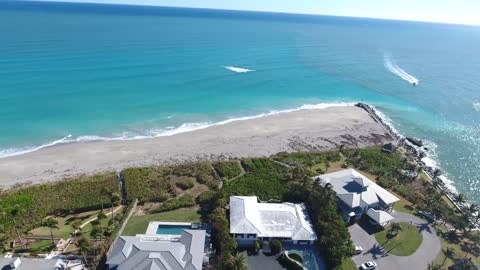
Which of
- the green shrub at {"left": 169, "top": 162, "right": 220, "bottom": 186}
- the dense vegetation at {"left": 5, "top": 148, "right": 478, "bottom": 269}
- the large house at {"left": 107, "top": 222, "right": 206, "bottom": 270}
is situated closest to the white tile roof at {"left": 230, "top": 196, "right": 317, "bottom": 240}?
the dense vegetation at {"left": 5, "top": 148, "right": 478, "bottom": 269}

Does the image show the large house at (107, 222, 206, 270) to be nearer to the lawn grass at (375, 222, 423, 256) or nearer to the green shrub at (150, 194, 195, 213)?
the green shrub at (150, 194, 195, 213)

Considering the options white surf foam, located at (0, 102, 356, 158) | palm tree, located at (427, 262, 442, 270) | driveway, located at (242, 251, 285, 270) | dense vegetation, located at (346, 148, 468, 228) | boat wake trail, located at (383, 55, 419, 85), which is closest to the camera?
palm tree, located at (427, 262, 442, 270)

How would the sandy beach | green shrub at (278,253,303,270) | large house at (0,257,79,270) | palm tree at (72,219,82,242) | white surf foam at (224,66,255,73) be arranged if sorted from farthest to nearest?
white surf foam at (224,66,255,73), the sandy beach, palm tree at (72,219,82,242), green shrub at (278,253,303,270), large house at (0,257,79,270)

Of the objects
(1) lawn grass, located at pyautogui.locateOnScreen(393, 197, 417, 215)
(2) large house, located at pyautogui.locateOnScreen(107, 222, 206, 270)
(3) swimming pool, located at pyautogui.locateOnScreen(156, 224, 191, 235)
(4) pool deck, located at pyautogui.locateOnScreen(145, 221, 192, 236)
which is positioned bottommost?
(3) swimming pool, located at pyautogui.locateOnScreen(156, 224, 191, 235)

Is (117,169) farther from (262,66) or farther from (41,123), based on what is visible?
(262,66)

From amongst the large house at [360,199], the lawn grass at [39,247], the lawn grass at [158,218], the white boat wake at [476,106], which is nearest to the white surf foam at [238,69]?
the large house at [360,199]

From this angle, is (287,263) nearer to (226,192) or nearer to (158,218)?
(226,192)

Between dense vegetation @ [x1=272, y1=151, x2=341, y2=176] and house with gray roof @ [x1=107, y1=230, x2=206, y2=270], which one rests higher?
house with gray roof @ [x1=107, y1=230, x2=206, y2=270]
